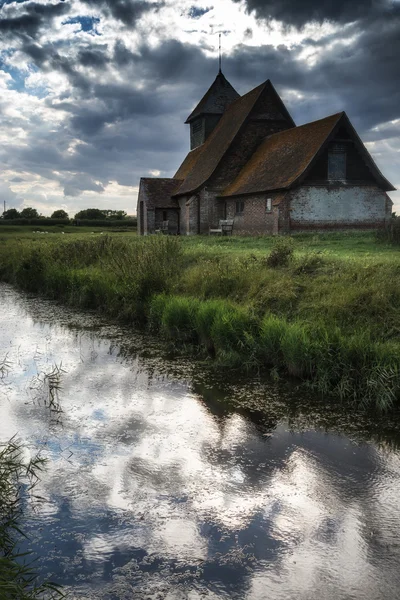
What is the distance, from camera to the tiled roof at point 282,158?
2567 centimetres

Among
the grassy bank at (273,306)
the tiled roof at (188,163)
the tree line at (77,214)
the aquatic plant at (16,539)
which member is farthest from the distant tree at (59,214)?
the aquatic plant at (16,539)

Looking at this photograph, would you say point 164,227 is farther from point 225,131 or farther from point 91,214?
point 91,214

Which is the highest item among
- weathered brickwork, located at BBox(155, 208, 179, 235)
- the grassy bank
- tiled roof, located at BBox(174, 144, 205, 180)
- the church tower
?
the church tower

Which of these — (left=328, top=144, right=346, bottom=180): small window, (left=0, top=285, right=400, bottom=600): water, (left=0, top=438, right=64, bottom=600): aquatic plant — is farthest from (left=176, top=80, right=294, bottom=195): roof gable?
(left=0, top=438, right=64, bottom=600): aquatic plant

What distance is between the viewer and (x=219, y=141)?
110ft

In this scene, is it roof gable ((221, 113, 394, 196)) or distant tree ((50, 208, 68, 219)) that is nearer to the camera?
roof gable ((221, 113, 394, 196))

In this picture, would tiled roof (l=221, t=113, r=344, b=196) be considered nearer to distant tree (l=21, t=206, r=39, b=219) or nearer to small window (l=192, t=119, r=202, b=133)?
small window (l=192, t=119, r=202, b=133)

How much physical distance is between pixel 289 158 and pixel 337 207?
329cm

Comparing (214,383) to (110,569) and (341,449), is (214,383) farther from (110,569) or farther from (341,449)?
(110,569)

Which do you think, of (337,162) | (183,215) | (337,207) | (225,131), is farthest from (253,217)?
(225,131)

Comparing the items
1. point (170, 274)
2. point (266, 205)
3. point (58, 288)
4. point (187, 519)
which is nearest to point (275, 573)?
point (187, 519)

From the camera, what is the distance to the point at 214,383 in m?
8.52

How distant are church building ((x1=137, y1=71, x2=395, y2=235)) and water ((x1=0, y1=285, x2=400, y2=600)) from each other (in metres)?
18.7

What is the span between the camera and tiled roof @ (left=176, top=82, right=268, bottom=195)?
3136 centimetres
